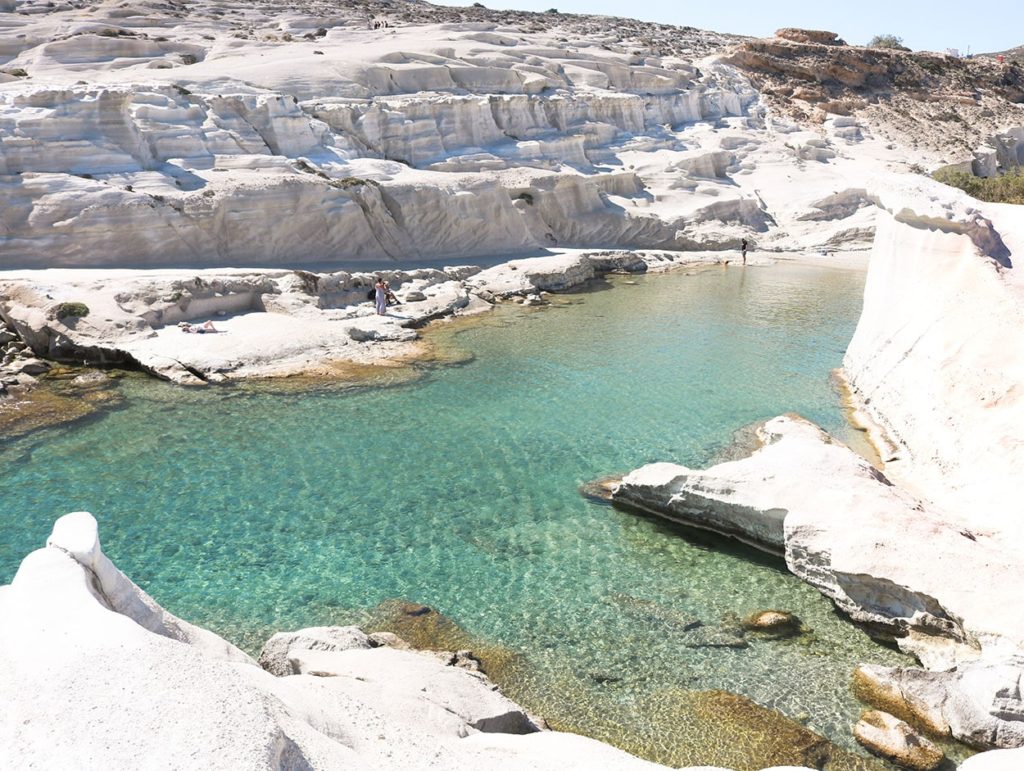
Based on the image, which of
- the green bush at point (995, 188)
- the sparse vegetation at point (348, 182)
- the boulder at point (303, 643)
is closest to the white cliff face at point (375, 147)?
the sparse vegetation at point (348, 182)

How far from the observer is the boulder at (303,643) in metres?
7.75

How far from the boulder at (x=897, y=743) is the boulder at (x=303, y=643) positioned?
466 cm

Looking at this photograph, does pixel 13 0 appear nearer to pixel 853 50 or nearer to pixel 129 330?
pixel 129 330

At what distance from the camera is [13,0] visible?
50.4 metres

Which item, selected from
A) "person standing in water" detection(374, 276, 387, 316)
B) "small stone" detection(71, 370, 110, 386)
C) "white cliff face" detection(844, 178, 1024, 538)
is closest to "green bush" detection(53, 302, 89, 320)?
"small stone" detection(71, 370, 110, 386)

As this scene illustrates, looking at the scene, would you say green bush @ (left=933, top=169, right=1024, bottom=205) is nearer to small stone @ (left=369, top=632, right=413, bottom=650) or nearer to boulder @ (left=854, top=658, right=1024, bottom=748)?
boulder @ (left=854, top=658, right=1024, bottom=748)

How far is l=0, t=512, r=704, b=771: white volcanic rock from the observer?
413 cm

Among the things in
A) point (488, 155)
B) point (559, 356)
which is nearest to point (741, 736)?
point (559, 356)

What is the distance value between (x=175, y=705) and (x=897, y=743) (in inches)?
241

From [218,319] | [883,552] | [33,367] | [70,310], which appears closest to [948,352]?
[883,552]

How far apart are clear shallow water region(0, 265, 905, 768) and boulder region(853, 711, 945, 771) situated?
8.9 inches

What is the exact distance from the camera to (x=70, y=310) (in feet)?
62.5

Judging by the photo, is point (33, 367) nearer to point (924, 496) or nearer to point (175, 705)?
point (175, 705)

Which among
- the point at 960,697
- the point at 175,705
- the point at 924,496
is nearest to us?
the point at 175,705
